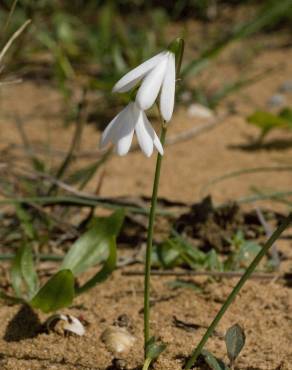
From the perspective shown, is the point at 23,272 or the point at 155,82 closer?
the point at 155,82

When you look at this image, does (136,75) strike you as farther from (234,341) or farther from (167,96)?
(234,341)

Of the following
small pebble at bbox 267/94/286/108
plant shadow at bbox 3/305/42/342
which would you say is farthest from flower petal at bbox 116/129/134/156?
small pebble at bbox 267/94/286/108

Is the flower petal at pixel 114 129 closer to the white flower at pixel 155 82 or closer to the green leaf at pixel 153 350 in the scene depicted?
the white flower at pixel 155 82

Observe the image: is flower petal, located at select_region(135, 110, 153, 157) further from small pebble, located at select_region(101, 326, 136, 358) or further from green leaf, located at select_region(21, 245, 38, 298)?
green leaf, located at select_region(21, 245, 38, 298)

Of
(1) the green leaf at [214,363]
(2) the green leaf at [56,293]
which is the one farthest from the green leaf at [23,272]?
(1) the green leaf at [214,363]

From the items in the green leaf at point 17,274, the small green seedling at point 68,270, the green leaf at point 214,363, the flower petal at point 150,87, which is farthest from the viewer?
the green leaf at point 17,274

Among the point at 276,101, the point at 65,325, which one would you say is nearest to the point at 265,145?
the point at 276,101

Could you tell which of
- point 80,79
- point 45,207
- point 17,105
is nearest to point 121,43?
point 80,79
